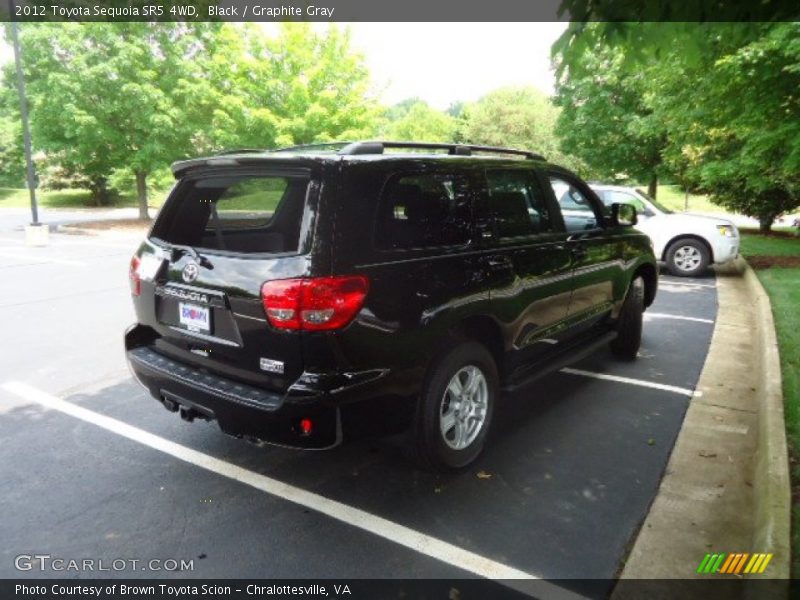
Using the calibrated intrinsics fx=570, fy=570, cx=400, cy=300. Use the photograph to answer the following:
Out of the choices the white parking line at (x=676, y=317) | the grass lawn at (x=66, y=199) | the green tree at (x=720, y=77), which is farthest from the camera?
the grass lawn at (x=66, y=199)

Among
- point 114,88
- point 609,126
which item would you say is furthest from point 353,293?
point 114,88

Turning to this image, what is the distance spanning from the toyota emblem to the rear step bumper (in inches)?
21.0

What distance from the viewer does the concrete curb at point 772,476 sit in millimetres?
2605

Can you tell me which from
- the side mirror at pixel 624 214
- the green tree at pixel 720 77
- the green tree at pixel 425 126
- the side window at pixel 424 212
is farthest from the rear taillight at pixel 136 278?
the green tree at pixel 425 126

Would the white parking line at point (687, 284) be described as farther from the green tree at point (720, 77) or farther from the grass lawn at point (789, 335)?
the green tree at point (720, 77)

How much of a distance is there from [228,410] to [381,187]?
142 centimetres

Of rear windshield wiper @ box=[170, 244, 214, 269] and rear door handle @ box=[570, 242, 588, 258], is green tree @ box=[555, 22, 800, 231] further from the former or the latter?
rear windshield wiper @ box=[170, 244, 214, 269]

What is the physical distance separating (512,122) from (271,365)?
47.4 metres

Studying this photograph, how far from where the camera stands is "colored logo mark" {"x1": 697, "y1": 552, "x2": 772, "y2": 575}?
8.34 ft

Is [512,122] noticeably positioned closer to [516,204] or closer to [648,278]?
[648,278]

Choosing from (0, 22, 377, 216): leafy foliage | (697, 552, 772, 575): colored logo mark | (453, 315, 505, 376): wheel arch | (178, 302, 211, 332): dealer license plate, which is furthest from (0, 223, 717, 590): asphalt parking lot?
(0, 22, 377, 216): leafy foliage

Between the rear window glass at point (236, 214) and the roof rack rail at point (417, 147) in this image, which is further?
the rear window glass at point (236, 214)

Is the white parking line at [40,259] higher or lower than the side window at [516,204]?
lower

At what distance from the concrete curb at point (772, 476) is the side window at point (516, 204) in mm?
2002
